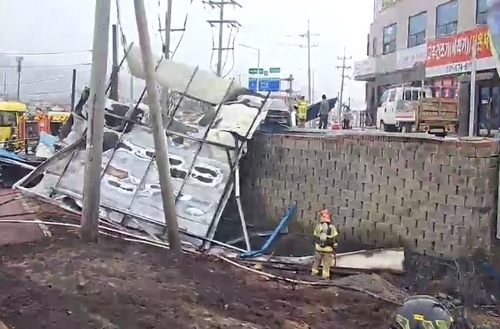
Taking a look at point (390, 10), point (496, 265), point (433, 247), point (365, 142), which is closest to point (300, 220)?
point (365, 142)

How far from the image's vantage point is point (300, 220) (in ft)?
44.0

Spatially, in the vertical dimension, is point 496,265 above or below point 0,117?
below

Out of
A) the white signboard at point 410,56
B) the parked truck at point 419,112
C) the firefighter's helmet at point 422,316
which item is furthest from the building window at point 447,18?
the firefighter's helmet at point 422,316

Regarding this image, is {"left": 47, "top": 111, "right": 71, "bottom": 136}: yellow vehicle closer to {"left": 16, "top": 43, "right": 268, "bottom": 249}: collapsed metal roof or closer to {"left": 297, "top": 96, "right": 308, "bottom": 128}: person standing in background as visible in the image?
{"left": 297, "top": 96, "right": 308, "bottom": 128}: person standing in background

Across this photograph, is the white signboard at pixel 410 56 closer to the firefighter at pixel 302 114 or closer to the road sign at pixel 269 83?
the road sign at pixel 269 83

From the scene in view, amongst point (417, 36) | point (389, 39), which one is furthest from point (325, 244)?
point (389, 39)

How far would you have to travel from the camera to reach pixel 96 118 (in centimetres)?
1014

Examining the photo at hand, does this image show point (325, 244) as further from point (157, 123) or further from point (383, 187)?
point (157, 123)

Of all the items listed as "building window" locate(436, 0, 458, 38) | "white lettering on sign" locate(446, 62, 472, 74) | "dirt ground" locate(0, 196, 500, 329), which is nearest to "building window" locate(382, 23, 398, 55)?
"building window" locate(436, 0, 458, 38)

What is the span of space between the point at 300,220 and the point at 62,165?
5493 millimetres

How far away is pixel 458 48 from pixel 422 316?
22.7 meters

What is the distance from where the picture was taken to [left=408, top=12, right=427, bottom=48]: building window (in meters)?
36.4

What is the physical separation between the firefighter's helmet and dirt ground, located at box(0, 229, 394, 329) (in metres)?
2.71

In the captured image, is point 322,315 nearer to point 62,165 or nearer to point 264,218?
point 264,218
